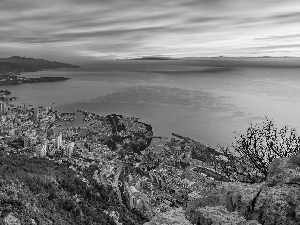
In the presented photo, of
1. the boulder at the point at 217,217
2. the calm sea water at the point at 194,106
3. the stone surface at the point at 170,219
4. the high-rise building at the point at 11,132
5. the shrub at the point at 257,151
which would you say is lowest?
the high-rise building at the point at 11,132

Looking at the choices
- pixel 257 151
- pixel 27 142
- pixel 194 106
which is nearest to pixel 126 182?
pixel 27 142

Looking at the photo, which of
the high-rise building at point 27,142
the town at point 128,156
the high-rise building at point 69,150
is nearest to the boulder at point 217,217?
the town at point 128,156

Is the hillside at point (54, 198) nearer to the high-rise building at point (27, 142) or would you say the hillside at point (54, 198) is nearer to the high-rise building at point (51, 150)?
the high-rise building at point (51, 150)

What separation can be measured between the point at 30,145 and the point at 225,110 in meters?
33.8

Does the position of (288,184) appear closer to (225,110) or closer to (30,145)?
(30,145)

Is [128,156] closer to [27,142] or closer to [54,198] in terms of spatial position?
[27,142]

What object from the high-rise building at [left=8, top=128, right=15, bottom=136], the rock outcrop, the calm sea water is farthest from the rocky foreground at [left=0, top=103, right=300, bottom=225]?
the calm sea water

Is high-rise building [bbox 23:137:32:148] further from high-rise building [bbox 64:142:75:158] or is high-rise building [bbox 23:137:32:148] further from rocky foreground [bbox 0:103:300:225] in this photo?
high-rise building [bbox 64:142:75:158]

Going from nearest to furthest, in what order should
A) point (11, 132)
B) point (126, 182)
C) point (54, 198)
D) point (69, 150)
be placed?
1. point (54, 198)
2. point (126, 182)
3. point (69, 150)
4. point (11, 132)

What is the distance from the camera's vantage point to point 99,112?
65.2 metres

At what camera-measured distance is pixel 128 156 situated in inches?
1512

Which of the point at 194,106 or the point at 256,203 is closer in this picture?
the point at 256,203

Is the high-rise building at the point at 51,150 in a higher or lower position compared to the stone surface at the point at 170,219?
lower

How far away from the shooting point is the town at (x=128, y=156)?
25.5 m
